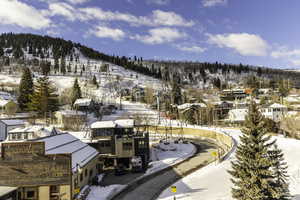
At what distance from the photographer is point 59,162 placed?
20781 millimetres

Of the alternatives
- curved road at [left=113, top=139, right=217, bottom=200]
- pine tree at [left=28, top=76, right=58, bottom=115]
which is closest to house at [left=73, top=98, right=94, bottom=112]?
pine tree at [left=28, top=76, right=58, bottom=115]

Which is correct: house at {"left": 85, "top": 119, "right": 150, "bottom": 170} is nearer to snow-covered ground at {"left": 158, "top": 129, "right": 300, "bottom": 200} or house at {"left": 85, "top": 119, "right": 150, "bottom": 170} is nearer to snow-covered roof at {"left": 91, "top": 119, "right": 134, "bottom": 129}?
snow-covered roof at {"left": 91, "top": 119, "right": 134, "bottom": 129}

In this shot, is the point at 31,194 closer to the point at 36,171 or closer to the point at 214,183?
the point at 36,171

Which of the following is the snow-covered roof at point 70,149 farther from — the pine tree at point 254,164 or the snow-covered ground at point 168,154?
the pine tree at point 254,164

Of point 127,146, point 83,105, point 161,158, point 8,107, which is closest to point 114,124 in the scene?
point 127,146

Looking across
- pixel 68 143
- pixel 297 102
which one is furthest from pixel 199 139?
pixel 297 102

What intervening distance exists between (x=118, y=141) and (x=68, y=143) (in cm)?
997

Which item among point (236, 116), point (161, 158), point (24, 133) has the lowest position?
point (161, 158)

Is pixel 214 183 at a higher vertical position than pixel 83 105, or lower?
lower

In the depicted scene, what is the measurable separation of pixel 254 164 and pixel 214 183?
9118 mm

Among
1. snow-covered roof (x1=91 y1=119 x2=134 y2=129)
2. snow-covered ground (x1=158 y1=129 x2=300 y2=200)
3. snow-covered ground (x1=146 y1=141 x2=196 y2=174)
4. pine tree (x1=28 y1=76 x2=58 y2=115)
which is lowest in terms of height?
snow-covered ground (x1=146 y1=141 x2=196 y2=174)

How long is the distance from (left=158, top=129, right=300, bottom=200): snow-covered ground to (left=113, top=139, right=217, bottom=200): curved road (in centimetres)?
131

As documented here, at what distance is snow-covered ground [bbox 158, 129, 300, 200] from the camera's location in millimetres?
20859

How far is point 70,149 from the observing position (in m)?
25.8
